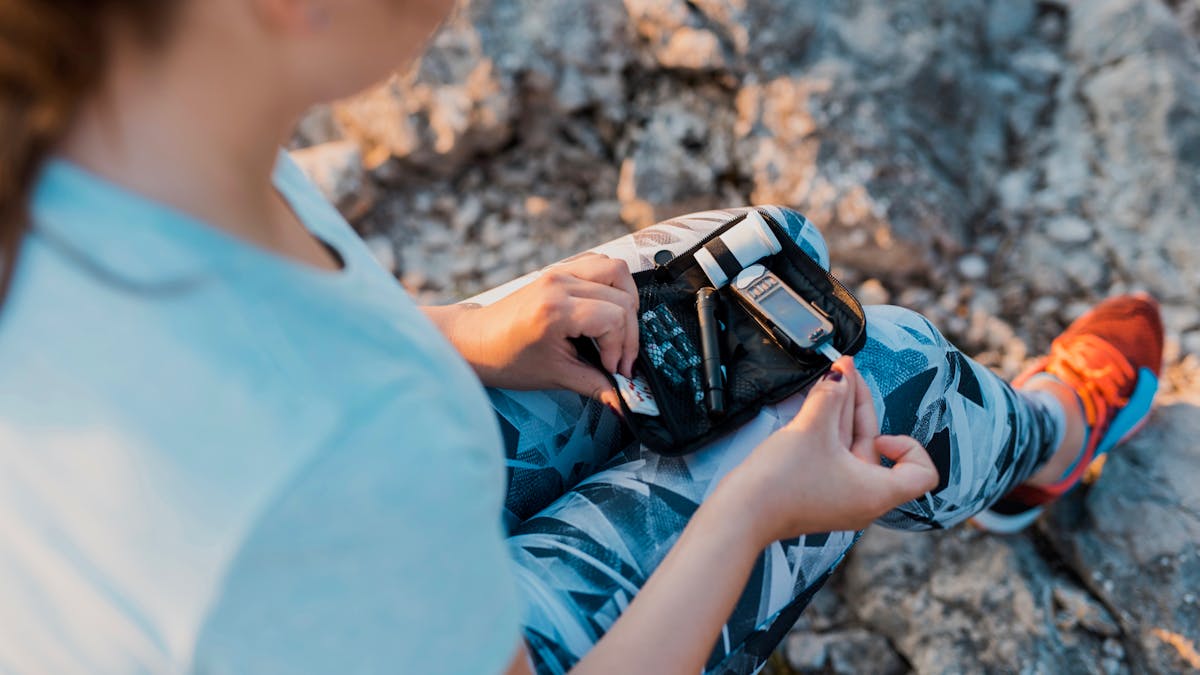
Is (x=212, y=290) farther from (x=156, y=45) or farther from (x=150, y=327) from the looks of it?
(x=156, y=45)

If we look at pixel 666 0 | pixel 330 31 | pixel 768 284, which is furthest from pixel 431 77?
Answer: pixel 330 31

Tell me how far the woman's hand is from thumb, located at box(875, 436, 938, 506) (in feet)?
1.05

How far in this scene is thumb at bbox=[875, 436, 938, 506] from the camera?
92 centimetres

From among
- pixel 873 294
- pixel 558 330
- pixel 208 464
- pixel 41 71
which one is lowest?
pixel 873 294

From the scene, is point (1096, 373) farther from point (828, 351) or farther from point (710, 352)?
point (710, 352)

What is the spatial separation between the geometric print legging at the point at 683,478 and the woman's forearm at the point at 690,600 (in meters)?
0.11

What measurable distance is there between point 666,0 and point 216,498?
173cm

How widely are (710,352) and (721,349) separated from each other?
3 centimetres

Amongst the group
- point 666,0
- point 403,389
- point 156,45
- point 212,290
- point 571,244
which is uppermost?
point 156,45

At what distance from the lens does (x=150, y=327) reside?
0.50 metres

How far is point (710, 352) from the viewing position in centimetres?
113

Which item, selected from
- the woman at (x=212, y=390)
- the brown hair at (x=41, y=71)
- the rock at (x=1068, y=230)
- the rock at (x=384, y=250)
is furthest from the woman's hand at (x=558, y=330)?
the rock at (x=1068, y=230)

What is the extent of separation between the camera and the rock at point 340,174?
2.05 metres

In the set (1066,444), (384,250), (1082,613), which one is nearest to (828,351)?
(1066,444)
